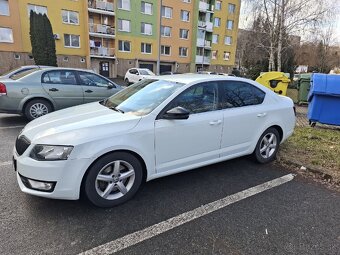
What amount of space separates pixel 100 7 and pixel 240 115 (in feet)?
103

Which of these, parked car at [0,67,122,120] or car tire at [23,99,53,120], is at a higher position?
parked car at [0,67,122,120]

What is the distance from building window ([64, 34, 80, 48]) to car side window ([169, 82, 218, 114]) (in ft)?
99.6

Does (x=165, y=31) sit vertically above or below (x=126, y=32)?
above

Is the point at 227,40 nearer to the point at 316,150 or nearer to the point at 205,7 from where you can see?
the point at 205,7

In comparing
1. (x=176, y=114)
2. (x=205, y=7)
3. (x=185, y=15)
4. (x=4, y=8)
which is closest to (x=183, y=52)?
(x=185, y=15)

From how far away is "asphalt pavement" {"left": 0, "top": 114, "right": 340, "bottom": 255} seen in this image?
234cm

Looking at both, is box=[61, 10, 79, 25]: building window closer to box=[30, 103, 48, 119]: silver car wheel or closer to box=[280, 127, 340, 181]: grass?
box=[30, 103, 48, 119]: silver car wheel

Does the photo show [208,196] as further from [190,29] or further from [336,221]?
[190,29]

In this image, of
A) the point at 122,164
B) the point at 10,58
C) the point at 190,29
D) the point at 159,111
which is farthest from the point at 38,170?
the point at 190,29

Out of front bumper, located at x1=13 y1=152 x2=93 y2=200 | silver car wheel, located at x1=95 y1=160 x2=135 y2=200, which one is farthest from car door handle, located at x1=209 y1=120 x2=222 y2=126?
front bumper, located at x1=13 y1=152 x2=93 y2=200

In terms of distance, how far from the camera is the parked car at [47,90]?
20.7 ft

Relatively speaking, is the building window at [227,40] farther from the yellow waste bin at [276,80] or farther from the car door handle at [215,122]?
the car door handle at [215,122]

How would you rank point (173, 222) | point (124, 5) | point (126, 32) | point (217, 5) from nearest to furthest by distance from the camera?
point (173, 222) → point (124, 5) → point (126, 32) → point (217, 5)

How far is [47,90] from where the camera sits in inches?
261
